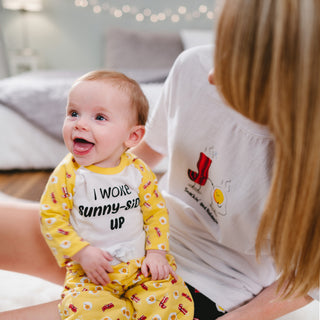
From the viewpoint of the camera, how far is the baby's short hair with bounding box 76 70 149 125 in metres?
0.73

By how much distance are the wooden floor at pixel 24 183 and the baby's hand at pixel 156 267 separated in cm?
155

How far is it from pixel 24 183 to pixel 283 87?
2.09m

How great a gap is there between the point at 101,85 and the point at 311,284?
1.84 ft

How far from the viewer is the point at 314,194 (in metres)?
→ 0.57

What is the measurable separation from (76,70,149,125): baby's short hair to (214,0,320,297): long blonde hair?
0.82 feet

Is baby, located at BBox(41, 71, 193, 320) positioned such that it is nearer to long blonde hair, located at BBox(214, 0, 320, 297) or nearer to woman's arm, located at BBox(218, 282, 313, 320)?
woman's arm, located at BBox(218, 282, 313, 320)

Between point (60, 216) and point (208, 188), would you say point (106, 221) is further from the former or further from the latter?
point (208, 188)

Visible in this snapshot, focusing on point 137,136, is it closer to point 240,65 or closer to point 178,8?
point 240,65

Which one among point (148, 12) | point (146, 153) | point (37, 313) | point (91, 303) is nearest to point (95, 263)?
point (91, 303)

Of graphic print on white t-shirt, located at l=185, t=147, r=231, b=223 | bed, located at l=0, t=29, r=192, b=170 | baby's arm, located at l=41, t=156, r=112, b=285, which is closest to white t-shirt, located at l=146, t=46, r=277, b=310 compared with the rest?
graphic print on white t-shirt, located at l=185, t=147, r=231, b=223

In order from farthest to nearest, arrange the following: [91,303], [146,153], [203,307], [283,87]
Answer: [146,153], [203,307], [91,303], [283,87]

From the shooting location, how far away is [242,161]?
28.4 inches

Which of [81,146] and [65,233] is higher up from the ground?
[81,146]

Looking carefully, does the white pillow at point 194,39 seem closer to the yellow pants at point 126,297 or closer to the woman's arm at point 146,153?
the woman's arm at point 146,153
